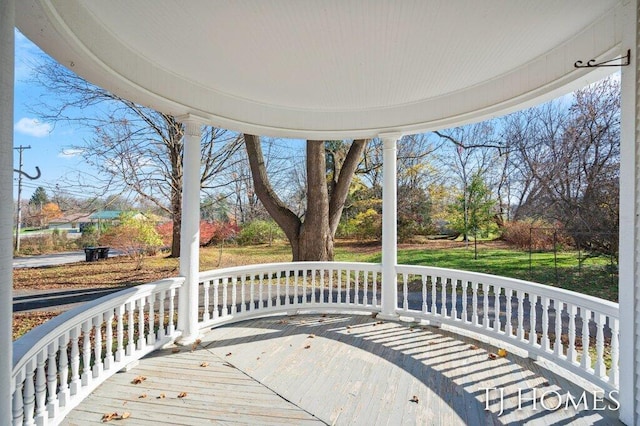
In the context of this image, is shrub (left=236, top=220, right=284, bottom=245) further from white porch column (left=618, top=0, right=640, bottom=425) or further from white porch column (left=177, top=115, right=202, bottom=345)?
white porch column (left=618, top=0, right=640, bottom=425)

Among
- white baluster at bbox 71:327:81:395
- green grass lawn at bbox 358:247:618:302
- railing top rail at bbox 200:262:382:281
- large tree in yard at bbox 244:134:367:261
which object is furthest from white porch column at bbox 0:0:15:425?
green grass lawn at bbox 358:247:618:302

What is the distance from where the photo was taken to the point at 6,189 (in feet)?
4.48

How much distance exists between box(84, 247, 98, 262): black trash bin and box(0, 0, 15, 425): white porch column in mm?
9221

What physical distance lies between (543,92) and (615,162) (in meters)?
7.00

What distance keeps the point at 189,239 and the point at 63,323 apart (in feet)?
5.70

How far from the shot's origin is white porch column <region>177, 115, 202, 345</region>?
3.95 meters

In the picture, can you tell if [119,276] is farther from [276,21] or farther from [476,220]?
[476,220]

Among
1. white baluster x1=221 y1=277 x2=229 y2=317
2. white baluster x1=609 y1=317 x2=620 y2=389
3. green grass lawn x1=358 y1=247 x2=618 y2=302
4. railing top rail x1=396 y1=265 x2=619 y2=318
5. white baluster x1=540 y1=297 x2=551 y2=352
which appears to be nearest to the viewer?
white baluster x1=609 y1=317 x2=620 y2=389

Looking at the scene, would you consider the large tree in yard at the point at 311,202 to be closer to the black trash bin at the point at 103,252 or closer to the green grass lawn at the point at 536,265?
the green grass lawn at the point at 536,265

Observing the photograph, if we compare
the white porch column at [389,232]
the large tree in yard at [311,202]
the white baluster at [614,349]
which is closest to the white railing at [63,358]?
the white porch column at [389,232]

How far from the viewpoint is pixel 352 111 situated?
15.2 feet

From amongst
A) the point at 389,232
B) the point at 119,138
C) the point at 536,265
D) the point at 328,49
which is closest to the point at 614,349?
the point at 389,232

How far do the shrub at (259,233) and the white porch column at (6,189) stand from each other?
32.5 feet

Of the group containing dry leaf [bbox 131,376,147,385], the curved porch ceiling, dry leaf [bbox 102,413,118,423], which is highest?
the curved porch ceiling
